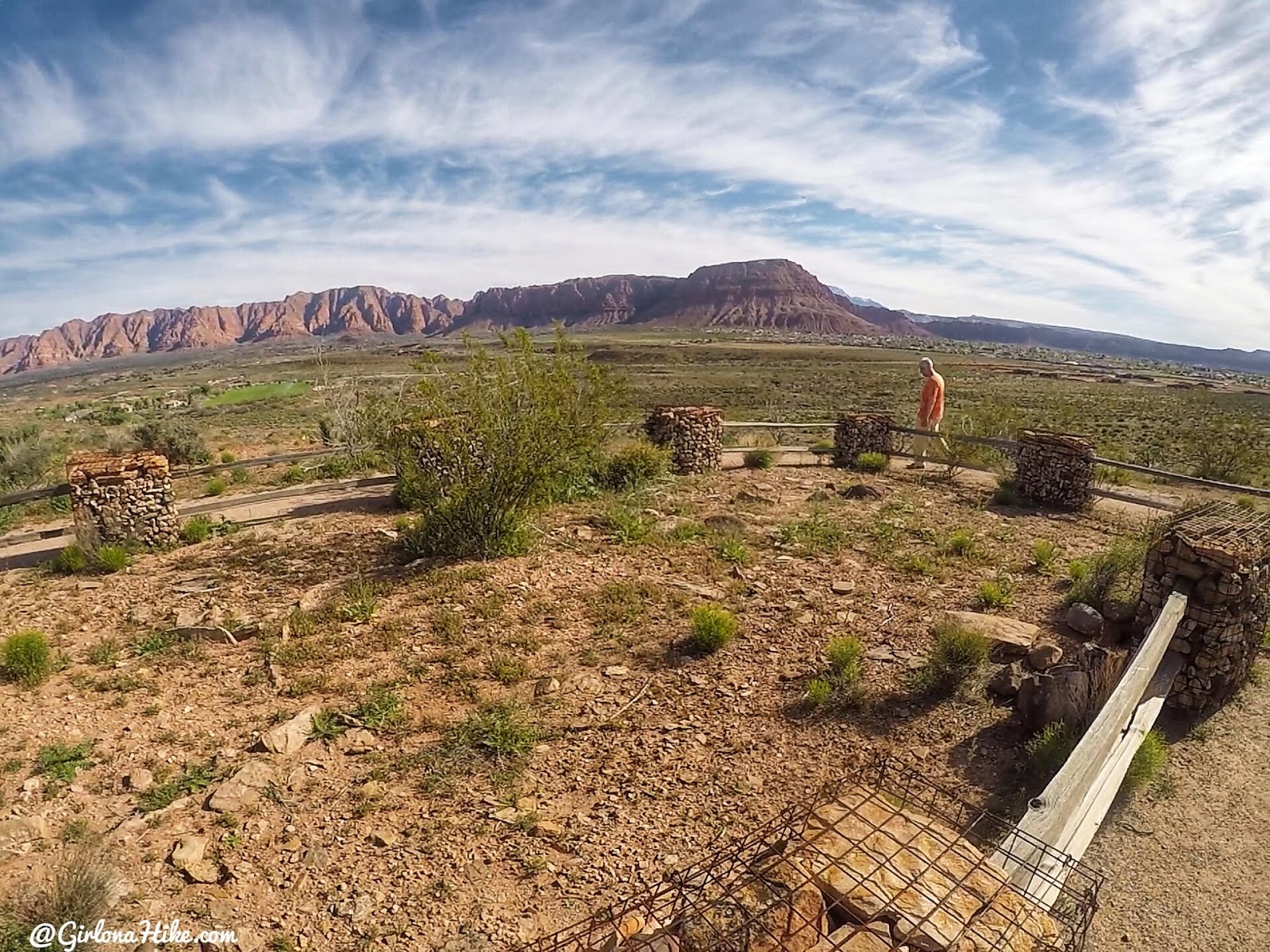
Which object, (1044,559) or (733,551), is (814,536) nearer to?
(733,551)

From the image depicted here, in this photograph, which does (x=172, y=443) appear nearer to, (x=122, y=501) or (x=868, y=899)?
(x=122, y=501)

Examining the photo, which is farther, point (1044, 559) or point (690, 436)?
point (690, 436)

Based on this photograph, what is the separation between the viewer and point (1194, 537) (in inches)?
211

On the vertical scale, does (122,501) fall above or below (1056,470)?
below

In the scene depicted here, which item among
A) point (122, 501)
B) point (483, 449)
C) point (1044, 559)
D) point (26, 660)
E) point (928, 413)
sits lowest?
point (26, 660)

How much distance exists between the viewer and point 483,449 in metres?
8.41

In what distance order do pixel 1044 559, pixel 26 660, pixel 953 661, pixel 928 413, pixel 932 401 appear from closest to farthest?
pixel 953 661, pixel 26 660, pixel 1044 559, pixel 932 401, pixel 928 413

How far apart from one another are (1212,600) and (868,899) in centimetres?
452

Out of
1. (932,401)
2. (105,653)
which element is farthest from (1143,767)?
(932,401)

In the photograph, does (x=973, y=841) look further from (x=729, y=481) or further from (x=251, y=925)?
(x=729, y=481)

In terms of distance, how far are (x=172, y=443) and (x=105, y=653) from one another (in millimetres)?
12583

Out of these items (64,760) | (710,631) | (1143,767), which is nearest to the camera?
(1143,767)

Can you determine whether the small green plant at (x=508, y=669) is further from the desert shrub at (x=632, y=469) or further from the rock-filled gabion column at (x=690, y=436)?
the rock-filled gabion column at (x=690, y=436)

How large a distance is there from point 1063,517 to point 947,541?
9.86ft
